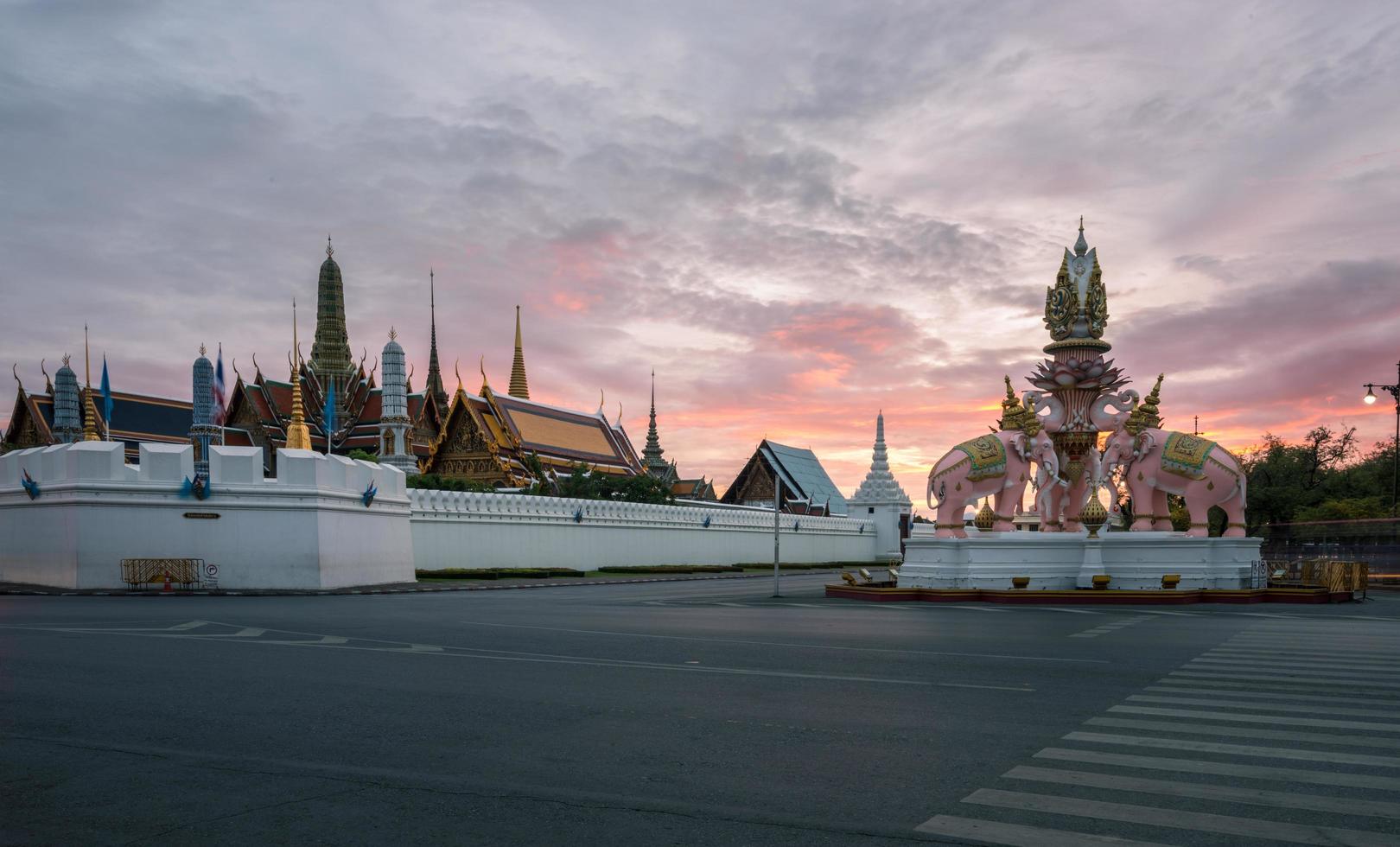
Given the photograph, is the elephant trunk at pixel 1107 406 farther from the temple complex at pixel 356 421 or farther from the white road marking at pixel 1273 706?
the temple complex at pixel 356 421

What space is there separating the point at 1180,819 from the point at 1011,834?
2.85 ft

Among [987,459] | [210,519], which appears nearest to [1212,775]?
[987,459]

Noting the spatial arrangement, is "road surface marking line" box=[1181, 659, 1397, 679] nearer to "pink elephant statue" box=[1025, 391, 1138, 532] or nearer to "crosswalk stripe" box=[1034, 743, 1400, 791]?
"crosswalk stripe" box=[1034, 743, 1400, 791]

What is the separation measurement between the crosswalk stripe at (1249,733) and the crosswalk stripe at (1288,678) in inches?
114

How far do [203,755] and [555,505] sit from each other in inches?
1426

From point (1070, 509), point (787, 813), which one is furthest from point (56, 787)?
point (1070, 509)

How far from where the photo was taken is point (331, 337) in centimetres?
7675

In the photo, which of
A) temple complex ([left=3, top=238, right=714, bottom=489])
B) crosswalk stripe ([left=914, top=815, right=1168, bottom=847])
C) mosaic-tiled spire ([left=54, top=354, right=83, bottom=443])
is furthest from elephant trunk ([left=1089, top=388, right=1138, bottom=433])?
mosaic-tiled spire ([left=54, top=354, right=83, bottom=443])

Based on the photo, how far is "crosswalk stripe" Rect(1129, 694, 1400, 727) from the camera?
794 cm

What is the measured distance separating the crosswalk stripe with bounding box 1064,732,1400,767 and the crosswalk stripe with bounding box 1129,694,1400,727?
50.9 inches

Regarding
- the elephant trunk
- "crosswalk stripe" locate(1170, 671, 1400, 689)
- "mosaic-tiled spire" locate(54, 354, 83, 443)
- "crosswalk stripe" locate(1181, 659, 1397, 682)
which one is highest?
"mosaic-tiled spire" locate(54, 354, 83, 443)

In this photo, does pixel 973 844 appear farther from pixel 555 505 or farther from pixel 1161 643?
pixel 555 505

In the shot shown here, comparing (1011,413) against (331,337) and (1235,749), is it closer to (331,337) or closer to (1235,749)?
(1235,749)

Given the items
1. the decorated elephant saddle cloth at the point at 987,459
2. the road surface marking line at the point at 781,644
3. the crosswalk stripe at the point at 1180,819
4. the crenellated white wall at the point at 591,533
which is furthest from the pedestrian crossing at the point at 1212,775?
the crenellated white wall at the point at 591,533
